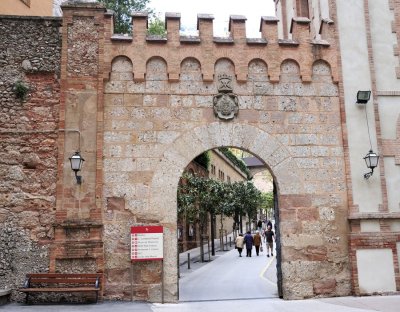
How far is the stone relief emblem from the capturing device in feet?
33.9

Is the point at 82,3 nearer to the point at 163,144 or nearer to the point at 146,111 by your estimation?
the point at 146,111

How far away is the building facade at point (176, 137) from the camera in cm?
962

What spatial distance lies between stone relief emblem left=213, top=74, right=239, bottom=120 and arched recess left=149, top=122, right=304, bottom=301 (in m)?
0.23

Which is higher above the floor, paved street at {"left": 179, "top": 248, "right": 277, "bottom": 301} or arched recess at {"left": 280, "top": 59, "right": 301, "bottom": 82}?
arched recess at {"left": 280, "top": 59, "right": 301, "bottom": 82}

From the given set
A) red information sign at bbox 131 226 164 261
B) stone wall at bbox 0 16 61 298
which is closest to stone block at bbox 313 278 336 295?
red information sign at bbox 131 226 164 261

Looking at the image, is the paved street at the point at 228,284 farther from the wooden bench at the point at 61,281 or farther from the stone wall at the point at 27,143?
the stone wall at the point at 27,143

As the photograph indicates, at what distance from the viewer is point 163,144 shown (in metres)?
10.1

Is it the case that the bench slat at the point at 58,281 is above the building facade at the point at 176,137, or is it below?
below

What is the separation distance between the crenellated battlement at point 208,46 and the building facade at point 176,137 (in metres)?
0.03

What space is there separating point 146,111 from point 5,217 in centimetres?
383

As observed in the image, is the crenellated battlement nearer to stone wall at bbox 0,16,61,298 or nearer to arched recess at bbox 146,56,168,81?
arched recess at bbox 146,56,168,81

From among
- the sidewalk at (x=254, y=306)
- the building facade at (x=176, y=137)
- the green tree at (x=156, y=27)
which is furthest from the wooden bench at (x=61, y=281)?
the green tree at (x=156, y=27)

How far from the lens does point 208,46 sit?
10602 mm

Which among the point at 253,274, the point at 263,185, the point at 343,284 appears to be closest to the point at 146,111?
the point at 343,284
